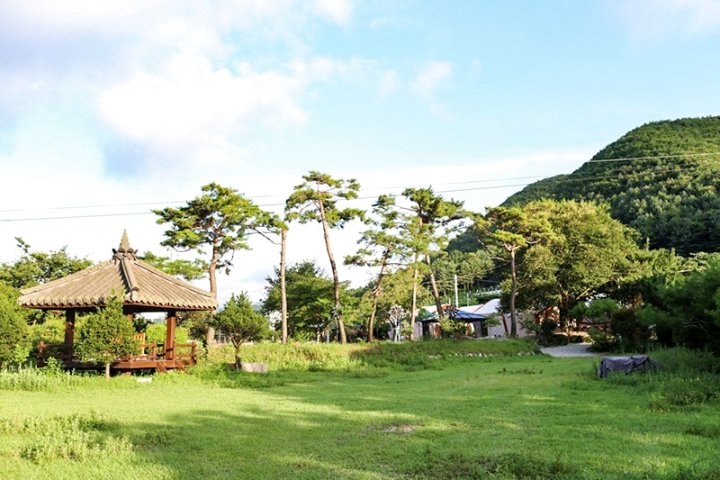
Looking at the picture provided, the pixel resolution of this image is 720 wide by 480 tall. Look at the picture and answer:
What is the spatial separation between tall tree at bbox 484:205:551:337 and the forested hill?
8148 millimetres

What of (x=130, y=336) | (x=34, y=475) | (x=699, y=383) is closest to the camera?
(x=34, y=475)

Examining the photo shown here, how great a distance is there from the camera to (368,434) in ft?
21.3

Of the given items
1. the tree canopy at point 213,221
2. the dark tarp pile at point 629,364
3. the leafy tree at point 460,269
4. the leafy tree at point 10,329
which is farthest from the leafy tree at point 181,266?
the leafy tree at point 460,269

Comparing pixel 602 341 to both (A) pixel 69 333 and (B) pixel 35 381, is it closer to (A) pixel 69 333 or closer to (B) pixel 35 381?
(A) pixel 69 333

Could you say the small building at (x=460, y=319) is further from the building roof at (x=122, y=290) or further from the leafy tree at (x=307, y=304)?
the building roof at (x=122, y=290)

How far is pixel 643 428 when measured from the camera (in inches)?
252

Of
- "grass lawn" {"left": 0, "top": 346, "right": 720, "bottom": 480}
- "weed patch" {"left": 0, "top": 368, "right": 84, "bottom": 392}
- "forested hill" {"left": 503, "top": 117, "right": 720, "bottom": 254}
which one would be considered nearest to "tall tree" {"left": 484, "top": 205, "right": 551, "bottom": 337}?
"forested hill" {"left": 503, "top": 117, "right": 720, "bottom": 254}

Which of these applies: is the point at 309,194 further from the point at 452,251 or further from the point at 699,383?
the point at 452,251

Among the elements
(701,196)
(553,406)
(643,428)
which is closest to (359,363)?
(553,406)

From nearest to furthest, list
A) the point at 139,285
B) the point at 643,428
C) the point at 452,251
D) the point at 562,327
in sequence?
the point at 643,428, the point at 139,285, the point at 562,327, the point at 452,251

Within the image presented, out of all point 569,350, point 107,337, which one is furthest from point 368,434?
point 569,350

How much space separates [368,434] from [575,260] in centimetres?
2359

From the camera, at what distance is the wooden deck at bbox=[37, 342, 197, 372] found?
14.8m

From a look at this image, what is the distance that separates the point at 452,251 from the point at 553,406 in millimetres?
52083
